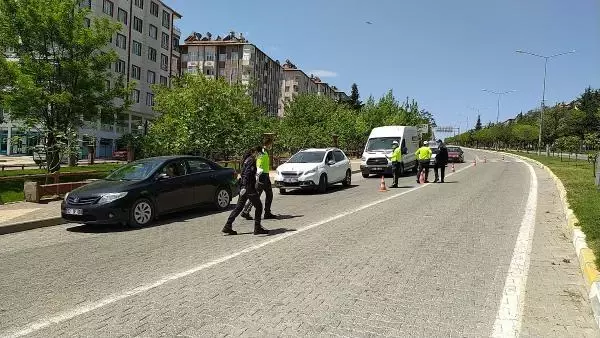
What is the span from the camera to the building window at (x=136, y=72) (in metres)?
60.0

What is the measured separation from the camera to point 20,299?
17.7 ft

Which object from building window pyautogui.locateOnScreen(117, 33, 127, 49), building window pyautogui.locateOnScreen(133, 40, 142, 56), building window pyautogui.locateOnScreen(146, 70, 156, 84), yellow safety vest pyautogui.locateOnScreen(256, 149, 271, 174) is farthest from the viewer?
building window pyautogui.locateOnScreen(146, 70, 156, 84)

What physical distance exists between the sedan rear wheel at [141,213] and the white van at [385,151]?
15208mm

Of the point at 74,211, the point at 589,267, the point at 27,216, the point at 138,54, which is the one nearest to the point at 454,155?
the point at 138,54

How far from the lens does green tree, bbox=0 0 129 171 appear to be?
710 inches

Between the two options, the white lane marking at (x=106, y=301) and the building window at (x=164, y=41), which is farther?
the building window at (x=164, y=41)

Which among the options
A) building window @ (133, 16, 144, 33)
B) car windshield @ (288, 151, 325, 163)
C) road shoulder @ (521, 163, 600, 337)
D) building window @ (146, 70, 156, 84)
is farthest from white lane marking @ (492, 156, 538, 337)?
building window @ (146, 70, 156, 84)

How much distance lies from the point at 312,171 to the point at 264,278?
11.2m

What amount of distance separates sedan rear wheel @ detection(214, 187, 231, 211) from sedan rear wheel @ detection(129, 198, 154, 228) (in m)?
2.26

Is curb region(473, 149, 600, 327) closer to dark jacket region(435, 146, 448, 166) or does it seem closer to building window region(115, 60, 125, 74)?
dark jacket region(435, 146, 448, 166)

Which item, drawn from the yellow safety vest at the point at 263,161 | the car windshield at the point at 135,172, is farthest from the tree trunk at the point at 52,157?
the yellow safety vest at the point at 263,161

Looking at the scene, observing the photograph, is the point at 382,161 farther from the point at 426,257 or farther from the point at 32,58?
the point at 426,257

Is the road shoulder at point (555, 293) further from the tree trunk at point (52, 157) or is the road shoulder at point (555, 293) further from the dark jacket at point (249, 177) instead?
the tree trunk at point (52, 157)

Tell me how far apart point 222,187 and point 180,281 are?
694 centimetres
